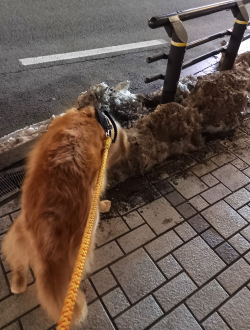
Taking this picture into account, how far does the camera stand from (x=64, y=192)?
150cm

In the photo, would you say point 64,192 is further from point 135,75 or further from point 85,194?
point 135,75

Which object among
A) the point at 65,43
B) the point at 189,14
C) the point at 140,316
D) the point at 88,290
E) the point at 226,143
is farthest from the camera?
the point at 65,43

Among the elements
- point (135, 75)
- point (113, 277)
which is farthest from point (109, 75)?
point (113, 277)

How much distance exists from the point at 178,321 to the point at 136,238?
2.47 ft

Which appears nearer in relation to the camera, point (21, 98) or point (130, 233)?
point (130, 233)

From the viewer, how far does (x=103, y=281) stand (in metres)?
2.20

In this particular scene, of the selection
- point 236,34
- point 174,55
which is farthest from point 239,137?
point 236,34

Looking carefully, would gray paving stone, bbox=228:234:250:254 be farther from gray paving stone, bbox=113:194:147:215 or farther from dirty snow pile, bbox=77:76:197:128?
dirty snow pile, bbox=77:76:197:128

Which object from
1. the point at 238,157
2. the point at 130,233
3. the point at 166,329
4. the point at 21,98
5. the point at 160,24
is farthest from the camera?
the point at 21,98

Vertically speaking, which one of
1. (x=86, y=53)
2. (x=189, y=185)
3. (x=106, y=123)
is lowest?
(x=189, y=185)

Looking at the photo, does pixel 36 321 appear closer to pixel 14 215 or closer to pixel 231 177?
pixel 14 215

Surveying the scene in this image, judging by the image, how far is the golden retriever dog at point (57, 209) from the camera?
1363mm

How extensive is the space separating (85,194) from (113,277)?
3.29 ft

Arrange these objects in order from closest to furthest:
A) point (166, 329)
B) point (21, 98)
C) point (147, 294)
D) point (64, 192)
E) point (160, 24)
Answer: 1. point (64, 192)
2. point (166, 329)
3. point (147, 294)
4. point (160, 24)
5. point (21, 98)
